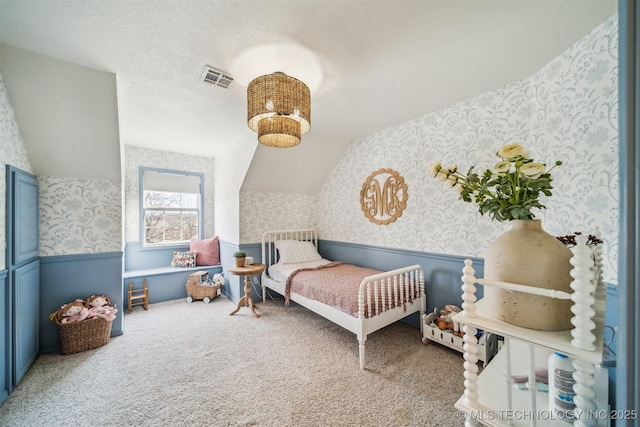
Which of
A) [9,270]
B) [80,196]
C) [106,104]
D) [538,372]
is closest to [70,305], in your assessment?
[9,270]

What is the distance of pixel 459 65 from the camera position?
1.85 meters

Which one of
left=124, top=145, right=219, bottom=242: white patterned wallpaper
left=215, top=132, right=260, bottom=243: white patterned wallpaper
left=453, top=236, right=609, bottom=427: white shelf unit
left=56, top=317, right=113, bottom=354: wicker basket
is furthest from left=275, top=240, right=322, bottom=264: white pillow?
left=453, top=236, right=609, bottom=427: white shelf unit

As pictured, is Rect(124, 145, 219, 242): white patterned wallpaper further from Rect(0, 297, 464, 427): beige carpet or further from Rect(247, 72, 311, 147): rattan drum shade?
Rect(247, 72, 311, 147): rattan drum shade

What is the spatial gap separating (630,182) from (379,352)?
2268 millimetres

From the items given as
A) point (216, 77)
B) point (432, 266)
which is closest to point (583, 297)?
point (432, 266)

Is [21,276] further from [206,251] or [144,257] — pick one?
[206,251]

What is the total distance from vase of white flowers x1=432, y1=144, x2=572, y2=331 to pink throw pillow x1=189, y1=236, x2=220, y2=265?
417cm

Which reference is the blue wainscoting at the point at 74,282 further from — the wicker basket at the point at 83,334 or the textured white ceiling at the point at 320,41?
the textured white ceiling at the point at 320,41

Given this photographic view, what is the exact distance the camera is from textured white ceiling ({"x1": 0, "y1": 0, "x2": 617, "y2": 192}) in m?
1.35

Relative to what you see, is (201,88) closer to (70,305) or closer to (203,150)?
(203,150)

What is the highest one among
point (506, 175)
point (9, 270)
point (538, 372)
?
point (506, 175)

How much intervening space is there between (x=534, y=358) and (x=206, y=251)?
430 centimetres

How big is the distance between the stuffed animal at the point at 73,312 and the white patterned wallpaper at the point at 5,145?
2.53ft

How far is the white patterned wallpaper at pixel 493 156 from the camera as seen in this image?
1452 mm
